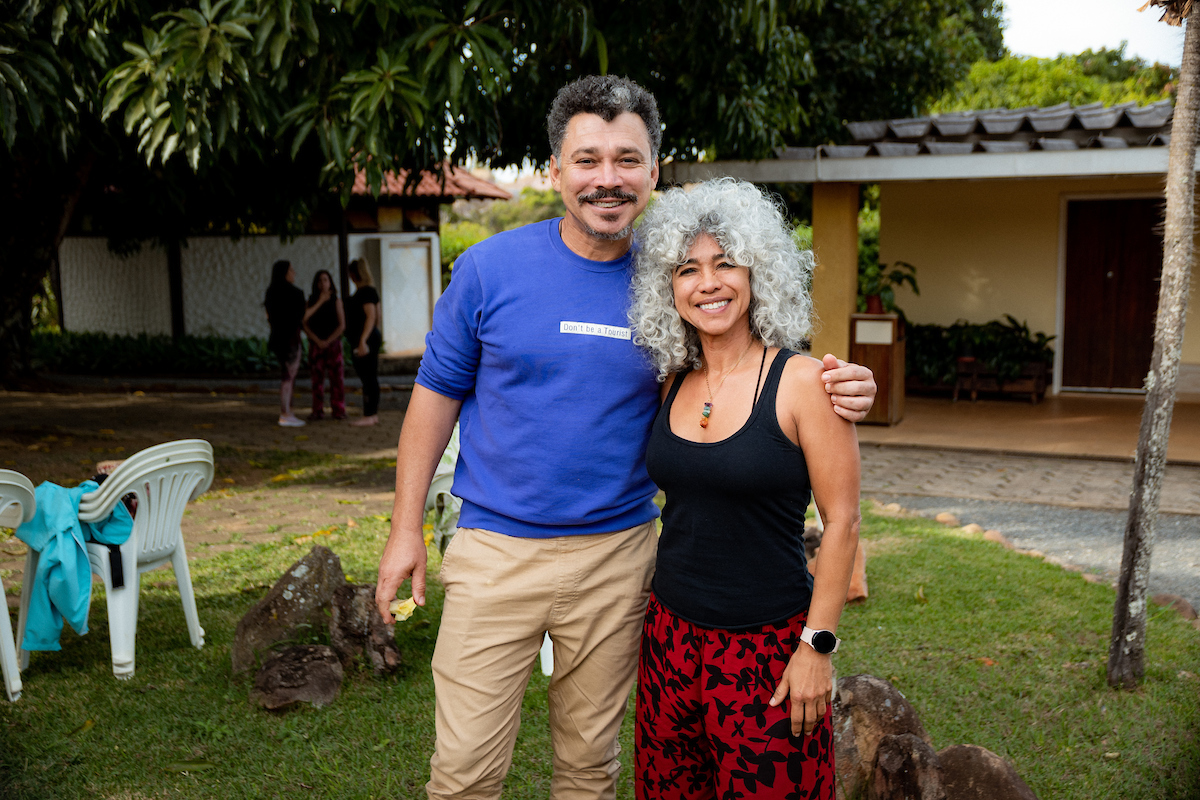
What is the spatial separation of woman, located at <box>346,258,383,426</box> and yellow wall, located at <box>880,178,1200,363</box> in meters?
6.56

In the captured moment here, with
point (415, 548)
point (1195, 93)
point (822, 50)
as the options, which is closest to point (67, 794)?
point (415, 548)

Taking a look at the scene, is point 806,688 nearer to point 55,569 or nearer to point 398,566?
point 398,566

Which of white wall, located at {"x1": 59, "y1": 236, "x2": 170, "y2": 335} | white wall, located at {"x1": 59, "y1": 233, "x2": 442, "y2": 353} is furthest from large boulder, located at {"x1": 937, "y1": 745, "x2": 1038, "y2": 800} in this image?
white wall, located at {"x1": 59, "y1": 236, "x2": 170, "y2": 335}

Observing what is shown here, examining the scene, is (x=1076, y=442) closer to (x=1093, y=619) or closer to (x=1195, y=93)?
(x=1093, y=619)

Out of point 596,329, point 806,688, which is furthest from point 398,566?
point 806,688

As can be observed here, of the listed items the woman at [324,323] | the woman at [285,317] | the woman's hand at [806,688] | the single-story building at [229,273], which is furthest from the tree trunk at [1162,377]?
the single-story building at [229,273]

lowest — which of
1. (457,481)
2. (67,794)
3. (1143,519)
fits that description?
(67,794)

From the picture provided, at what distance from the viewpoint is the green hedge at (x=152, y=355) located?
16250mm

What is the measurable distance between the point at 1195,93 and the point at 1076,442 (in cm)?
623

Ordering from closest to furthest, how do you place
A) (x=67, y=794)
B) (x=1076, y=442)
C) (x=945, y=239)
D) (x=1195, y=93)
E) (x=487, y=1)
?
(x=67, y=794)
(x=1195, y=93)
(x=487, y=1)
(x=1076, y=442)
(x=945, y=239)

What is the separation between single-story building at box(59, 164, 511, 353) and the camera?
17.3 m

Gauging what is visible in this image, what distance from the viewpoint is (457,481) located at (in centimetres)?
254

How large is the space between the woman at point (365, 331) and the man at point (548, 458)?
7985 millimetres

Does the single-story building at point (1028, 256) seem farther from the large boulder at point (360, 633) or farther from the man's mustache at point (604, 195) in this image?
the man's mustache at point (604, 195)
